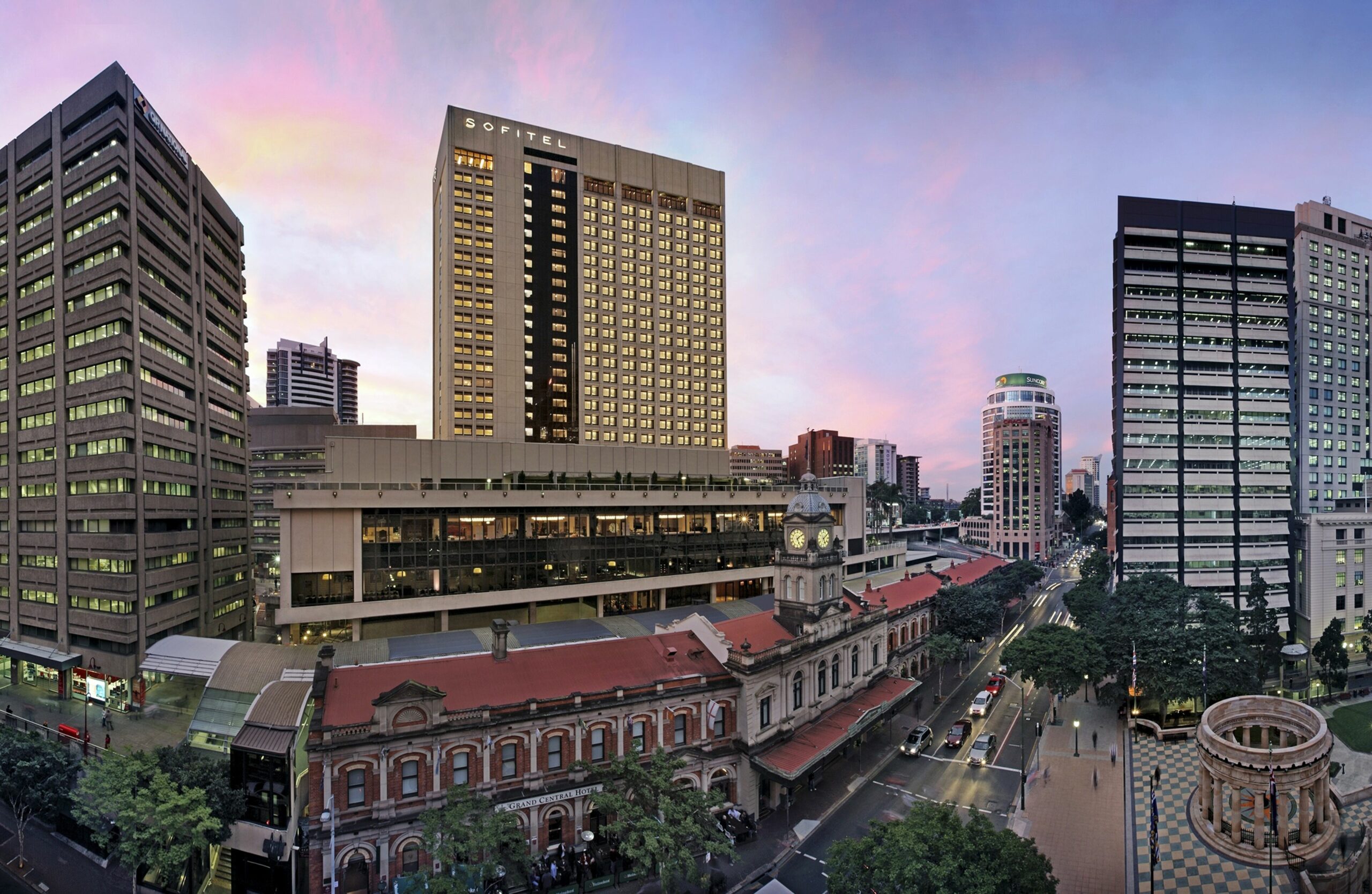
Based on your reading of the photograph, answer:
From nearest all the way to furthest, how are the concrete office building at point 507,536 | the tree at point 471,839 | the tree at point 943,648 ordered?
the tree at point 471,839, the concrete office building at point 507,536, the tree at point 943,648

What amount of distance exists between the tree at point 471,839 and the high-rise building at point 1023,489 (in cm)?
19140

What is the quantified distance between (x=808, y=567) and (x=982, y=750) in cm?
2001

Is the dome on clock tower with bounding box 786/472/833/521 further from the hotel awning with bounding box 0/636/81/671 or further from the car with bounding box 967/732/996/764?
the hotel awning with bounding box 0/636/81/671

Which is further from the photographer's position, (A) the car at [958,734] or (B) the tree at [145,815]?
(A) the car at [958,734]

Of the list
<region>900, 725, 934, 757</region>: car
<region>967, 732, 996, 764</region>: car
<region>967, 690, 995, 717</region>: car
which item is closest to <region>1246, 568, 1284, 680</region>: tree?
<region>967, 690, 995, 717</region>: car

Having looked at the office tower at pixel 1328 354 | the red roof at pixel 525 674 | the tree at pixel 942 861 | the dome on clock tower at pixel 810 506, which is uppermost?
the office tower at pixel 1328 354

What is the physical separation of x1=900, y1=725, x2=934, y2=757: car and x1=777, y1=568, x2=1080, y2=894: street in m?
0.46

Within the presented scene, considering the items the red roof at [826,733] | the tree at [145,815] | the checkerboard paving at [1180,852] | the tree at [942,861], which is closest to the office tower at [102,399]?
the tree at [145,815]

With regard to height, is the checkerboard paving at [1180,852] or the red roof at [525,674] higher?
the red roof at [525,674]

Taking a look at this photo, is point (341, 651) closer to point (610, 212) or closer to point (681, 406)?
point (681, 406)

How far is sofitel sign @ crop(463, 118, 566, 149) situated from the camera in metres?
113

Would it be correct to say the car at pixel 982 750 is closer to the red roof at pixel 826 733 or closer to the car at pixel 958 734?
the car at pixel 958 734

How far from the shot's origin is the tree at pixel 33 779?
36.5 metres

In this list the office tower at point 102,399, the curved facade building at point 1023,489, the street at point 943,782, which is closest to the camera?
the street at point 943,782
